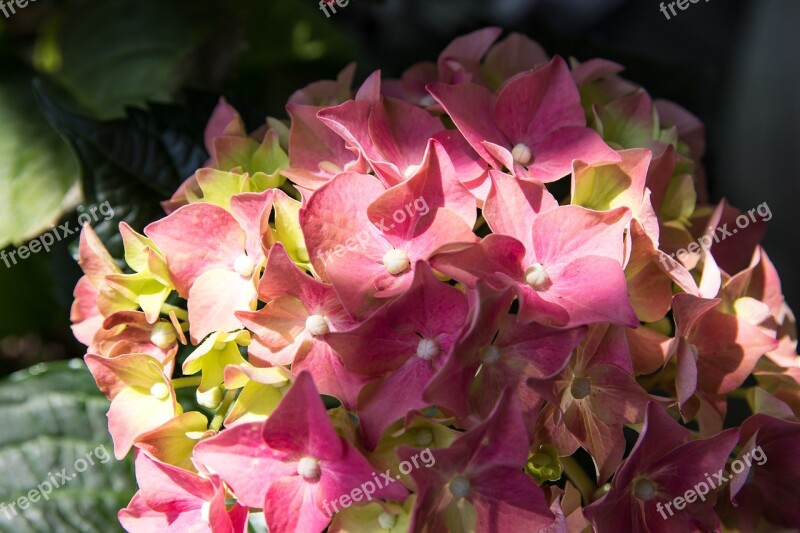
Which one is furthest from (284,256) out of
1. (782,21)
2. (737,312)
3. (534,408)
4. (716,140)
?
(782,21)

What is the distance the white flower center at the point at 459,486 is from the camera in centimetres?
59

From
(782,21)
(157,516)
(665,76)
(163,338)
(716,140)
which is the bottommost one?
(716,140)

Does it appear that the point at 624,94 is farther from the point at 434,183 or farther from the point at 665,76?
the point at 665,76

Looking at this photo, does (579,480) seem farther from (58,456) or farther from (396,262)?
(58,456)

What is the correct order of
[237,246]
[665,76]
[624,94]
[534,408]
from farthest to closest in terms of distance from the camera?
[665,76] → [624,94] → [237,246] → [534,408]

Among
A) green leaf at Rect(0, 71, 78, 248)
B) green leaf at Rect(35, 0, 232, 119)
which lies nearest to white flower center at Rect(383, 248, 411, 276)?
green leaf at Rect(0, 71, 78, 248)

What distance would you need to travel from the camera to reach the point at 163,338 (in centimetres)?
72

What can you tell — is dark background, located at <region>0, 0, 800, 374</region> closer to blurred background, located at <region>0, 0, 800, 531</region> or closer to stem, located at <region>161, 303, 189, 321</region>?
blurred background, located at <region>0, 0, 800, 531</region>

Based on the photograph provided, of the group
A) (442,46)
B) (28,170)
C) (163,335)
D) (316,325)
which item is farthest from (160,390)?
(442,46)

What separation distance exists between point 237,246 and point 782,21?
166 cm

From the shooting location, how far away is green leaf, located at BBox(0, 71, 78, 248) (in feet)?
3.30

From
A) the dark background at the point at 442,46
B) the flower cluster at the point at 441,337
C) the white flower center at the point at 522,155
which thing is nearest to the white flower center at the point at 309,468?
the flower cluster at the point at 441,337

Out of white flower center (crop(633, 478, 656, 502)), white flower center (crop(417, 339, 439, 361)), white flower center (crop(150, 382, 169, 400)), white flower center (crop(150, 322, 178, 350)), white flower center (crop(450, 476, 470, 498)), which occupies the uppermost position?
white flower center (crop(150, 322, 178, 350))

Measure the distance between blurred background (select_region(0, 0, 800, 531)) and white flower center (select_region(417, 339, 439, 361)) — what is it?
0.46 meters
